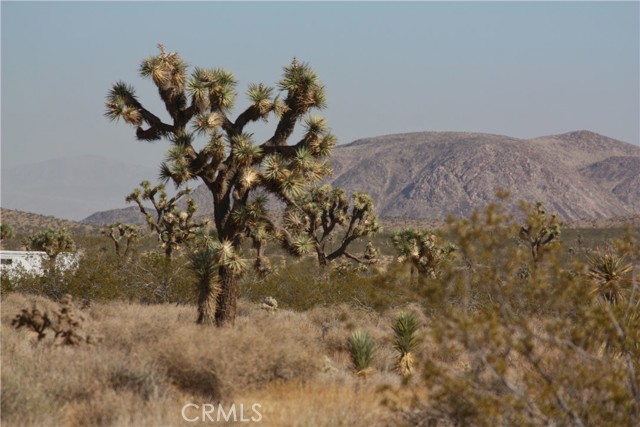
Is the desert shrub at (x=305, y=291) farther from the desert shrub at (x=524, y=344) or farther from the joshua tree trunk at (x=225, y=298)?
the desert shrub at (x=524, y=344)

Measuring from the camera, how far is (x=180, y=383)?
12.4 meters

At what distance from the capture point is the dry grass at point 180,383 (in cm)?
1003

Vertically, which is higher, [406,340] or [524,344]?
[524,344]

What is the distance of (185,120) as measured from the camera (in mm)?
20234

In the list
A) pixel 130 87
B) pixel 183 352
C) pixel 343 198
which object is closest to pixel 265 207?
pixel 130 87

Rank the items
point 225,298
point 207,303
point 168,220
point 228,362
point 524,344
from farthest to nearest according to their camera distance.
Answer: point 168,220, point 225,298, point 207,303, point 228,362, point 524,344

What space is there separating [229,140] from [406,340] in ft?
21.5

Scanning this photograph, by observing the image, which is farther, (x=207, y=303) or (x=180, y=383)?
(x=207, y=303)

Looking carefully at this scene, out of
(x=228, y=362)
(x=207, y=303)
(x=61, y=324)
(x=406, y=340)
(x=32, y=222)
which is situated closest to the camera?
(x=228, y=362)

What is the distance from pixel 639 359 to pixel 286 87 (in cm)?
1304

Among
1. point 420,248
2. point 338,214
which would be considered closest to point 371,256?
point 420,248

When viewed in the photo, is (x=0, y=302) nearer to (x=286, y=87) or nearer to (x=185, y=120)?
(x=185, y=120)

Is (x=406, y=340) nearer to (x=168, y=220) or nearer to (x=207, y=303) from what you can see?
(x=207, y=303)

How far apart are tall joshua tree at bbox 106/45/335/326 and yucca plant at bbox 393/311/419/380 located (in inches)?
160
